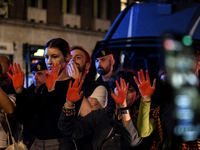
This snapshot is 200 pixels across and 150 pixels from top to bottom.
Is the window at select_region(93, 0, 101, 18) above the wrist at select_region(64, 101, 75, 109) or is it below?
above

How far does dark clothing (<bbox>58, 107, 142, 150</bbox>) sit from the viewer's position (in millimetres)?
3354

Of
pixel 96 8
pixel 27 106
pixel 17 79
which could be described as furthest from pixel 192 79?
pixel 96 8

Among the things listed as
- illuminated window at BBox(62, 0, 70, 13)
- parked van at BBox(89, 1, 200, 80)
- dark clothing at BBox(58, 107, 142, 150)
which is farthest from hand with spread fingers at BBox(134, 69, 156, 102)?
illuminated window at BBox(62, 0, 70, 13)

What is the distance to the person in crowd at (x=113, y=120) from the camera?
3.34m

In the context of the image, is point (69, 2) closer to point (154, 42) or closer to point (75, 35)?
point (75, 35)

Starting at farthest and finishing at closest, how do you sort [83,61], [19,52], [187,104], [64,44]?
[19,52], [83,61], [64,44], [187,104]

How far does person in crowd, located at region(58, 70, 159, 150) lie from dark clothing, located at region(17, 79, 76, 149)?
117mm

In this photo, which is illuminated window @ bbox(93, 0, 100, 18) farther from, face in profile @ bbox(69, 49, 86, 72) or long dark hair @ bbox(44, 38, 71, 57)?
long dark hair @ bbox(44, 38, 71, 57)

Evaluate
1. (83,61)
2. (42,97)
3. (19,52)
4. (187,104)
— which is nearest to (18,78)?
(42,97)

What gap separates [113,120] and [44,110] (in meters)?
0.70

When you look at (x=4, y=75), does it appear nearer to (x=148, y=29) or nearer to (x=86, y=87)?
(x=86, y=87)

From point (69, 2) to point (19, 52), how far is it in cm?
492

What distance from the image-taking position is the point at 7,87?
154 inches

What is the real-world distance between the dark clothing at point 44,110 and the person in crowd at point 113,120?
12cm
